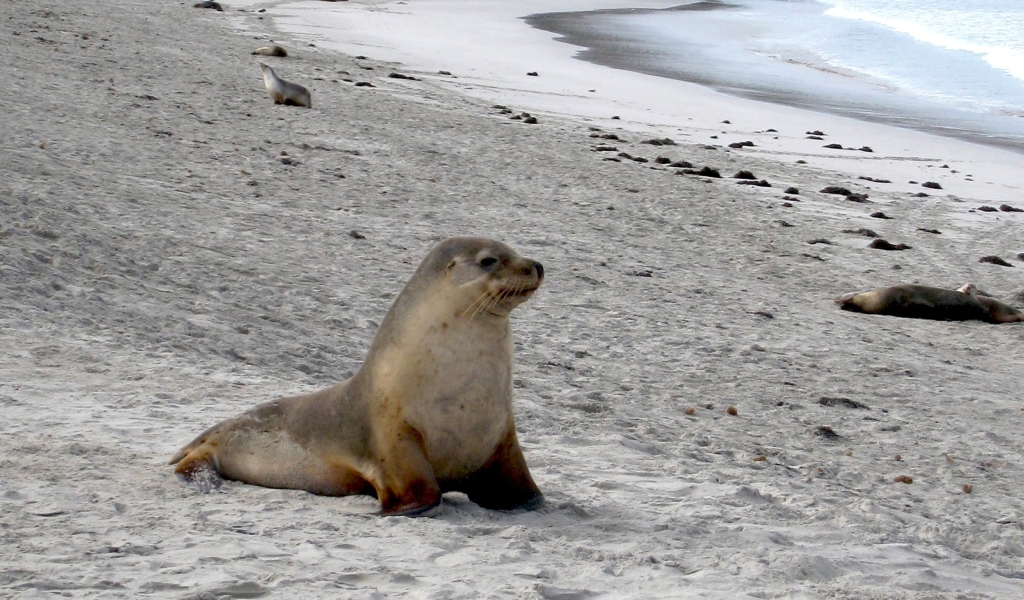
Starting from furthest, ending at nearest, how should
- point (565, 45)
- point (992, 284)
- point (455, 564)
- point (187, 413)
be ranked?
point (565, 45) < point (992, 284) < point (187, 413) < point (455, 564)

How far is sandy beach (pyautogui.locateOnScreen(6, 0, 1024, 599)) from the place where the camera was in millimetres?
3682

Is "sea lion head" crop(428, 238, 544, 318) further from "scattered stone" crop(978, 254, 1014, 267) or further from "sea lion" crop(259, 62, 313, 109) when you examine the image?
"sea lion" crop(259, 62, 313, 109)

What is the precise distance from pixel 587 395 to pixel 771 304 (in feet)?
9.61

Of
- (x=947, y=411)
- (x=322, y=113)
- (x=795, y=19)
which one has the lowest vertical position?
(x=947, y=411)

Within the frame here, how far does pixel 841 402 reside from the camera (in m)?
6.59

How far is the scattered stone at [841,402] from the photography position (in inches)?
258

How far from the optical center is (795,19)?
142 ft

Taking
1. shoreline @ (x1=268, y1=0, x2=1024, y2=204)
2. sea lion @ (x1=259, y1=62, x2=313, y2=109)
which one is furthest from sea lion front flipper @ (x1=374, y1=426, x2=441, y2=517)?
sea lion @ (x1=259, y1=62, x2=313, y2=109)

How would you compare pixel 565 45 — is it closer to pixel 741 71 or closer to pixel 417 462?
pixel 741 71

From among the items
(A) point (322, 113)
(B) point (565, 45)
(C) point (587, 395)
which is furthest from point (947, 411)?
(B) point (565, 45)

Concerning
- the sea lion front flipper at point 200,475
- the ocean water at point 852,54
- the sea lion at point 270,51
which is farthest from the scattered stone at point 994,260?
the sea lion at point 270,51

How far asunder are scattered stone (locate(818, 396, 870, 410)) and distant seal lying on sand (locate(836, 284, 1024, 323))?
2.42 m

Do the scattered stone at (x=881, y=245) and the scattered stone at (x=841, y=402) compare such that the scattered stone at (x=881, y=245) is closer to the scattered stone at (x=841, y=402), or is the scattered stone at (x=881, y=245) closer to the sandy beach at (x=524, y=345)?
the sandy beach at (x=524, y=345)

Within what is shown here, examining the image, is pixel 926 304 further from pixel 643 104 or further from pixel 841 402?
pixel 643 104
